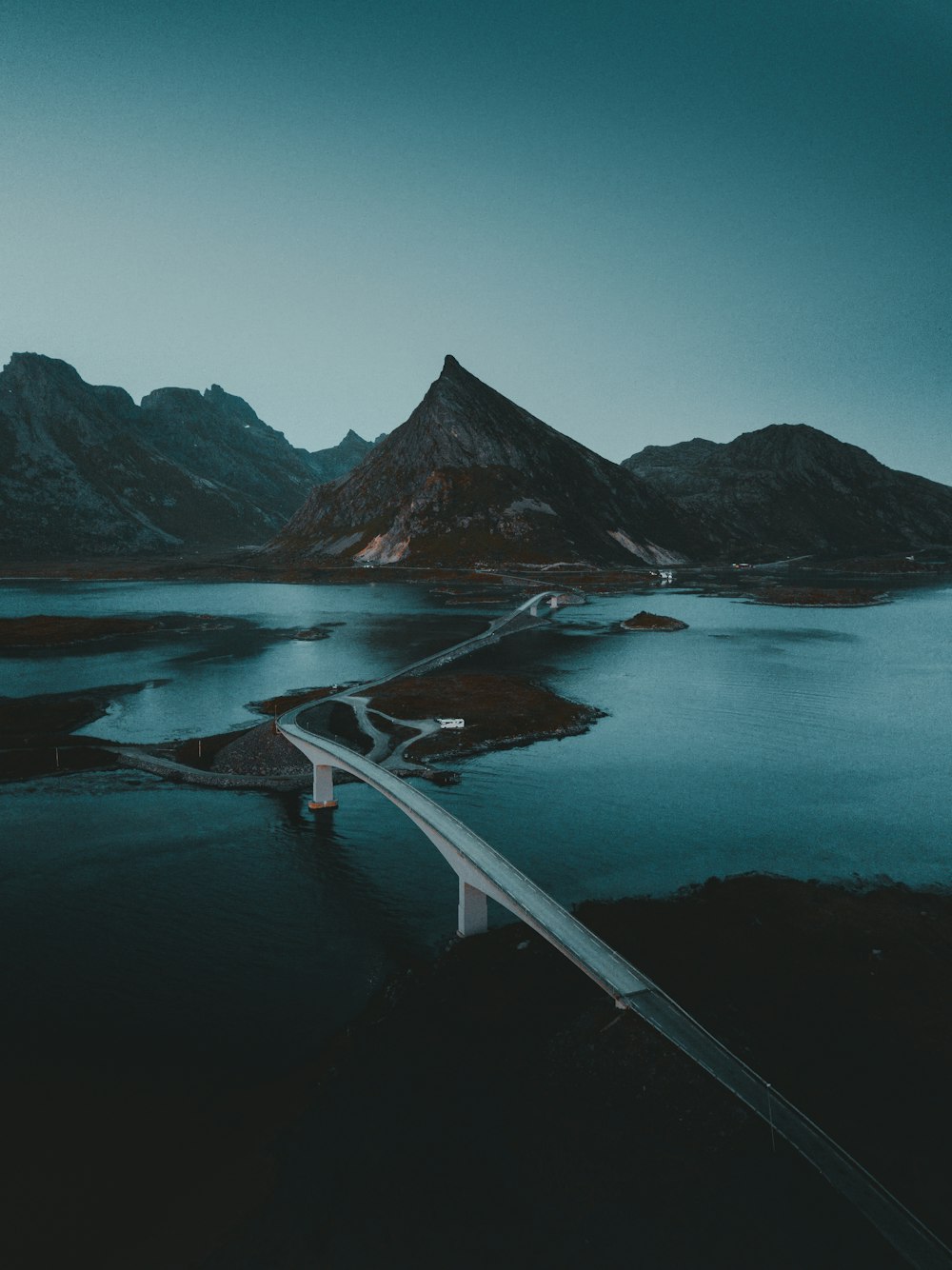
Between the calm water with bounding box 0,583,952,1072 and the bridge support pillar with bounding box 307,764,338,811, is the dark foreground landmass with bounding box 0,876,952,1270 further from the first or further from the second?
the bridge support pillar with bounding box 307,764,338,811

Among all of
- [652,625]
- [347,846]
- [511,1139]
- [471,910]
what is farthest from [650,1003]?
[652,625]

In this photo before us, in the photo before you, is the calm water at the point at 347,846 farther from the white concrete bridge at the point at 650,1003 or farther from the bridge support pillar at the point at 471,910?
the white concrete bridge at the point at 650,1003

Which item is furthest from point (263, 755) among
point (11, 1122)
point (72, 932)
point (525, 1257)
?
point (525, 1257)

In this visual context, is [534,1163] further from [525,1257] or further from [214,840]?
[214,840]

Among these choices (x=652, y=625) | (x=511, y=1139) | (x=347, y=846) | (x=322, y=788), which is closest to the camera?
(x=511, y=1139)

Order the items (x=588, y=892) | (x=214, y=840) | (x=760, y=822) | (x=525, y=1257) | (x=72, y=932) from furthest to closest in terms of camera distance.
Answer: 1. (x=760, y=822)
2. (x=214, y=840)
3. (x=588, y=892)
4. (x=72, y=932)
5. (x=525, y=1257)

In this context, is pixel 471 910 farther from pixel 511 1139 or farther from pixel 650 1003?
pixel 511 1139

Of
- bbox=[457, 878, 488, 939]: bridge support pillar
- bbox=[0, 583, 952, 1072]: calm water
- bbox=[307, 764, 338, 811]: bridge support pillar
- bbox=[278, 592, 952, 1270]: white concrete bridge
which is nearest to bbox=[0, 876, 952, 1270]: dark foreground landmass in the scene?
bbox=[278, 592, 952, 1270]: white concrete bridge
